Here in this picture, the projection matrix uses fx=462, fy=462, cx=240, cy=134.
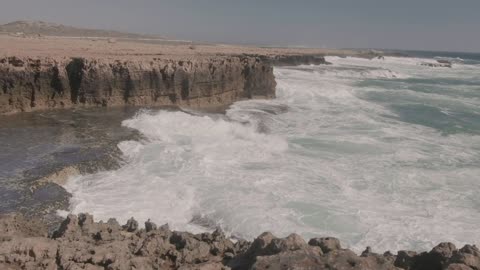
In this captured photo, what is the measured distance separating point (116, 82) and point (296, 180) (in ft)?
44.8

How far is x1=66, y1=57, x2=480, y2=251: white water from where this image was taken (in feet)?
39.1

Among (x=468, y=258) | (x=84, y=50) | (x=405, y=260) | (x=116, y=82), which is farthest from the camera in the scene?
(x=84, y=50)

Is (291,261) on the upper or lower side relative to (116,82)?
lower

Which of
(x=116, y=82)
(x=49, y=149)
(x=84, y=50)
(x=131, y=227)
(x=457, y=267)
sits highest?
(x=84, y=50)

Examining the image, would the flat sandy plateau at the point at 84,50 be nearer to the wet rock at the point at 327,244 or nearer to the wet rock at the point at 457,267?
the wet rock at the point at 327,244

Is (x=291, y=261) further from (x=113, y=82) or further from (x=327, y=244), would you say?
(x=113, y=82)

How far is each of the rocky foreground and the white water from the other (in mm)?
2908

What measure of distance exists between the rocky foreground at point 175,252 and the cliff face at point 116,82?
15.2m

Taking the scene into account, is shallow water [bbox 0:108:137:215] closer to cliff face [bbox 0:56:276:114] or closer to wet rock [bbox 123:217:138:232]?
cliff face [bbox 0:56:276:114]

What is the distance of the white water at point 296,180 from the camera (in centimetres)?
1193

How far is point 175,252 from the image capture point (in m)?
8.01

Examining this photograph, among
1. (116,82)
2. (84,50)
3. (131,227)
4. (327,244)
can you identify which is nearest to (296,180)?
(131,227)

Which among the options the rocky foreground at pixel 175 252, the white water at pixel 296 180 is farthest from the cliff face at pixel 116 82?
the rocky foreground at pixel 175 252

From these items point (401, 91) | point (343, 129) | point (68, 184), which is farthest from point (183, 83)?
point (401, 91)
